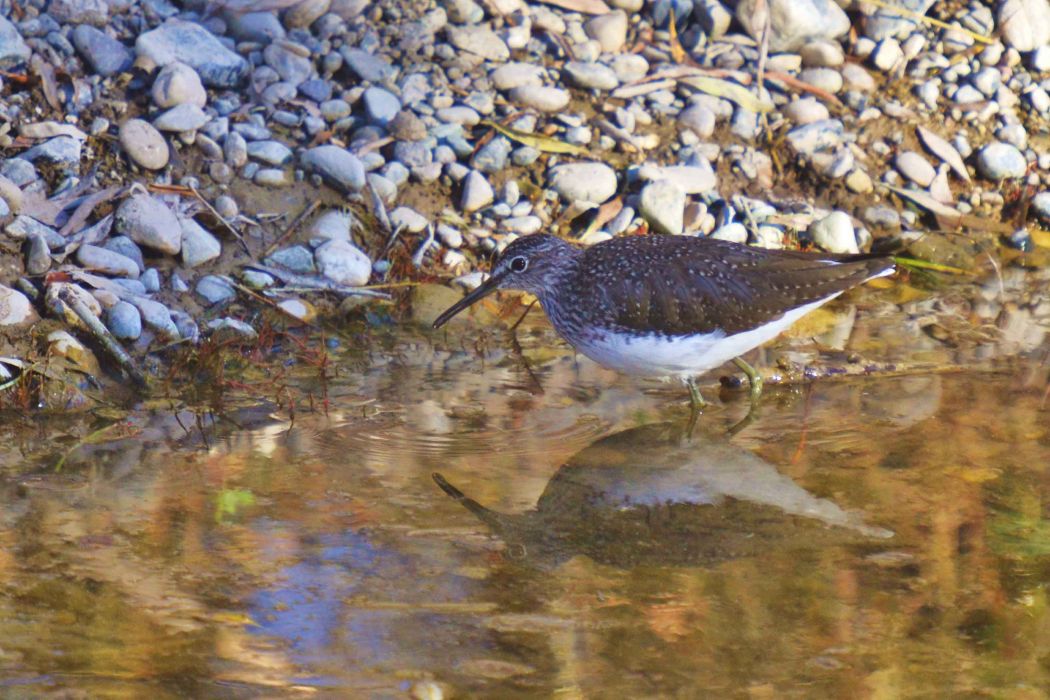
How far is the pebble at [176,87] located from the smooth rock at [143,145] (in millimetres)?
275

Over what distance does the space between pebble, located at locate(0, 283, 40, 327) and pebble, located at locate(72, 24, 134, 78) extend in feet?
6.49

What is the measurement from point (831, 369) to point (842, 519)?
1.88 metres

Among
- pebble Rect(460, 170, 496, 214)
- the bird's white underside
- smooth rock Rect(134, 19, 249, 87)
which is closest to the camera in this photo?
the bird's white underside

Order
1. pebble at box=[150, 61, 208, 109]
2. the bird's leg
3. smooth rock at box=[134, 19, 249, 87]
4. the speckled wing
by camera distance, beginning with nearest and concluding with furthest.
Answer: the speckled wing < the bird's leg < pebble at box=[150, 61, 208, 109] < smooth rock at box=[134, 19, 249, 87]

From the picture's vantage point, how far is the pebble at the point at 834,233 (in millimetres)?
8531

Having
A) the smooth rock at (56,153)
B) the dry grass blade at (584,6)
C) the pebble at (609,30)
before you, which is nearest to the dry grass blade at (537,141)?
the pebble at (609,30)

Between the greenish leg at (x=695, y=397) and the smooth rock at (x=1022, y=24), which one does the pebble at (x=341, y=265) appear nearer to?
the greenish leg at (x=695, y=397)

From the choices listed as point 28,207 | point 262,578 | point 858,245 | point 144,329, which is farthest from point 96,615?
point 858,245

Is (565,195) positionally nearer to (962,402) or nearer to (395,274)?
(395,274)

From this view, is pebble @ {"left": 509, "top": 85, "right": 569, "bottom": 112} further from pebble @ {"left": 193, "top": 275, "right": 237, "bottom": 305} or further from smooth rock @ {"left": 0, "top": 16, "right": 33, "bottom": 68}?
smooth rock @ {"left": 0, "top": 16, "right": 33, "bottom": 68}

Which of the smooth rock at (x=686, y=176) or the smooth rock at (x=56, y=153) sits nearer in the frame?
the smooth rock at (x=56, y=153)

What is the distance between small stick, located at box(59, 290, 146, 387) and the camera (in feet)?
21.6

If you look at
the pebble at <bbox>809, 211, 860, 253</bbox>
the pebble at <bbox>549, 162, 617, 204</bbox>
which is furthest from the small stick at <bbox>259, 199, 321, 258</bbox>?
the pebble at <bbox>809, 211, 860, 253</bbox>

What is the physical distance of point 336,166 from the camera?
26.1 ft
